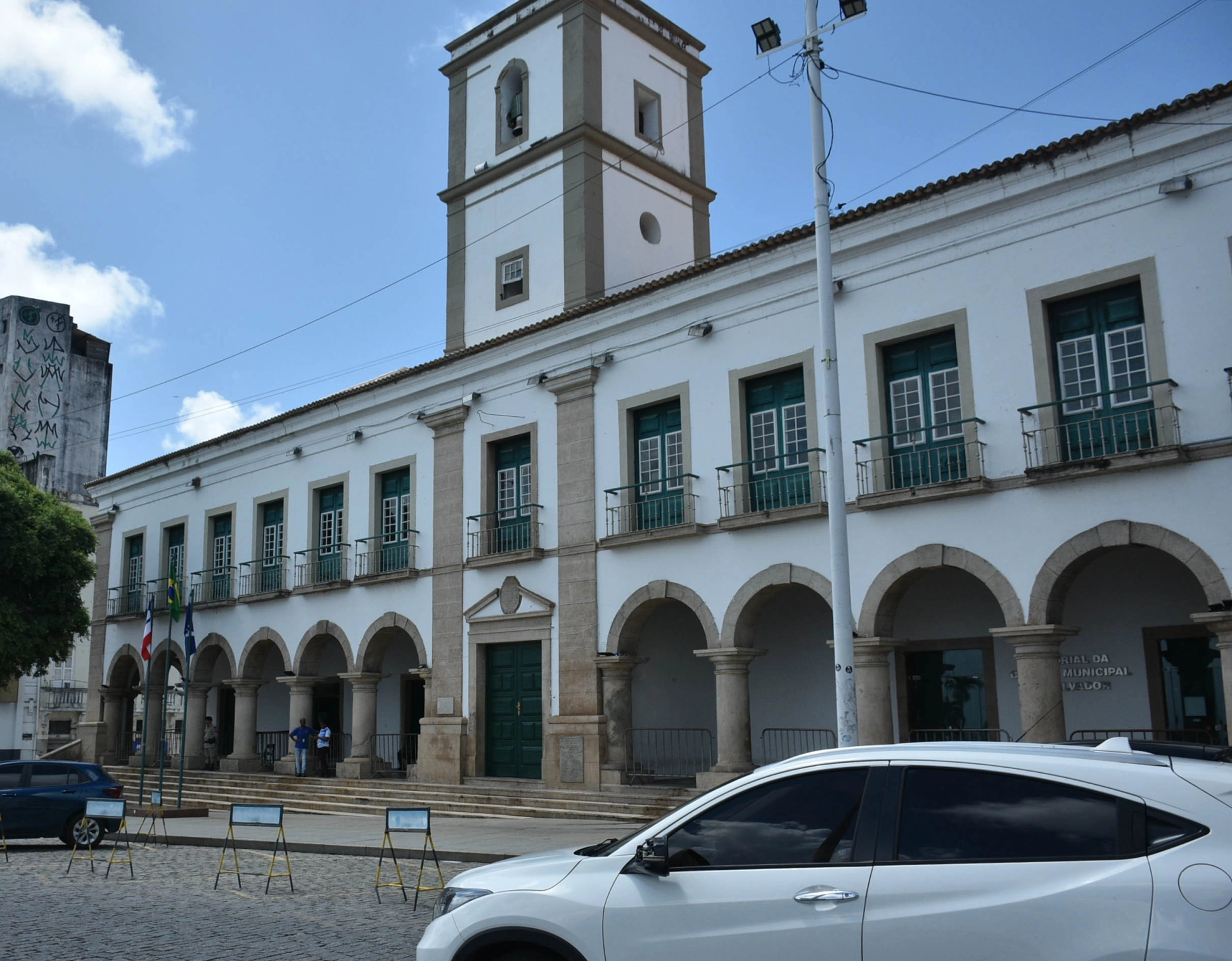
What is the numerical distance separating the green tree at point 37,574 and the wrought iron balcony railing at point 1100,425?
2296 cm

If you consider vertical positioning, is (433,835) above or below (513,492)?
below

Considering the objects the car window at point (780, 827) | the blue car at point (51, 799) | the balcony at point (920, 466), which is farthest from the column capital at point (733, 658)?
the car window at point (780, 827)

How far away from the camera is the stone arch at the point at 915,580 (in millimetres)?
15320

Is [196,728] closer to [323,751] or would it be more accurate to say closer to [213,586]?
[213,586]

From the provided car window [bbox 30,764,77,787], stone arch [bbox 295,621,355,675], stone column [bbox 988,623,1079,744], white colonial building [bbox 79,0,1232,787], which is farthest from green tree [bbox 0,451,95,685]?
stone column [bbox 988,623,1079,744]

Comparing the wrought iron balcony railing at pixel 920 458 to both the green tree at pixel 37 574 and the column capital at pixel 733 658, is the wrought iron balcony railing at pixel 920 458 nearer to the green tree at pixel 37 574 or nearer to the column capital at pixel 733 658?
the column capital at pixel 733 658

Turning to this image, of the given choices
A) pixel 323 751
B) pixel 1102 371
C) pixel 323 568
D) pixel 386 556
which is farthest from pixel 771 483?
pixel 323 751

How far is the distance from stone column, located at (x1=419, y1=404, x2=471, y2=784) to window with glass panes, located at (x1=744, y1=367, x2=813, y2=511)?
6.65m

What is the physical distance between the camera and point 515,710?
21375 millimetres

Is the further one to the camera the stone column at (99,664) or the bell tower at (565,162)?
the stone column at (99,664)

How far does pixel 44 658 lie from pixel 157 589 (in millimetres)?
3241

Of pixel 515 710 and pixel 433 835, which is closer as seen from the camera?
pixel 433 835

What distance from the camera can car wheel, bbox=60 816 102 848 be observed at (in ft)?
51.8

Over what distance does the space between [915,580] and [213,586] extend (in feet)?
61.1
